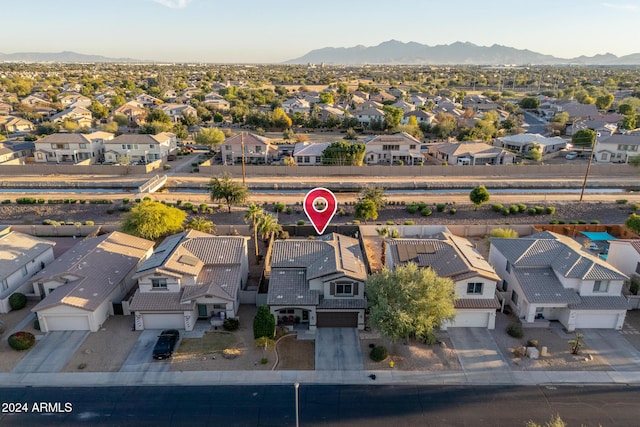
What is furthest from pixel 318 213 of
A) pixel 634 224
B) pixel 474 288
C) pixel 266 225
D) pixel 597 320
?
pixel 634 224

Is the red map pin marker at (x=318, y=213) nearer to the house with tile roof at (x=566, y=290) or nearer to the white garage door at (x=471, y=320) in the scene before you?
the white garage door at (x=471, y=320)

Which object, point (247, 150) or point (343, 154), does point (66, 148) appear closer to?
point (247, 150)

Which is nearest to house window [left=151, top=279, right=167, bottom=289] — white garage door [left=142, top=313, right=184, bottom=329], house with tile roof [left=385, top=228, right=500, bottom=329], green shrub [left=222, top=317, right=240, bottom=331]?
white garage door [left=142, top=313, right=184, bottom=329]

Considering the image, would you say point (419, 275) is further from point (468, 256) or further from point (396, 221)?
point (396, 221)

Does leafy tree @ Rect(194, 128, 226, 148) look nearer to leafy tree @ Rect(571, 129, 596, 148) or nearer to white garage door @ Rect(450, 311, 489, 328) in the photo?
white garage door @ Rect(450, 311, 489, 328)

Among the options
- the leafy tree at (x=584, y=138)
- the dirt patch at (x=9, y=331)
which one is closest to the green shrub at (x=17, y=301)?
the dirt patch at (x=9, y=331)

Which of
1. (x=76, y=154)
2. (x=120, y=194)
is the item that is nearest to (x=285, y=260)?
(x=120, y=194)

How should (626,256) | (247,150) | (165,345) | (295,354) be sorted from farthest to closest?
(247,150) < (626,256) < (295,354) < (165,345)
